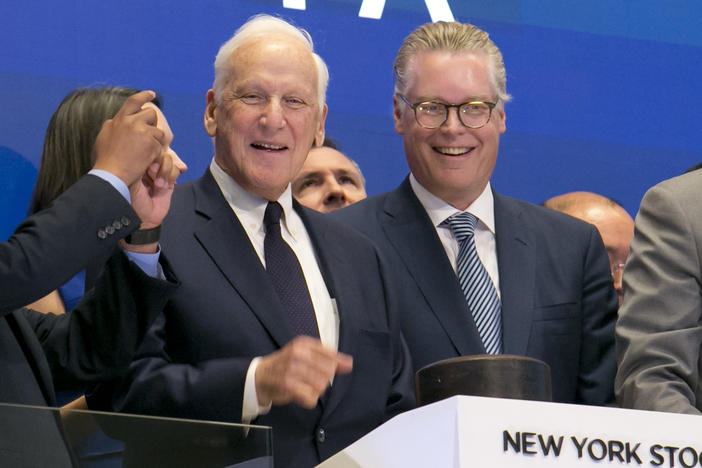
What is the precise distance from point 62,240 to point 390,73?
7.17 feet

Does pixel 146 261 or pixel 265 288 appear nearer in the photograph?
pixel 146 261

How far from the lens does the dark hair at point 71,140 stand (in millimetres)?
2746

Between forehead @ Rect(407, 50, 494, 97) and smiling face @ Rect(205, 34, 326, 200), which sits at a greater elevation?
forehead @ Rect(407, 50, 494, 97)

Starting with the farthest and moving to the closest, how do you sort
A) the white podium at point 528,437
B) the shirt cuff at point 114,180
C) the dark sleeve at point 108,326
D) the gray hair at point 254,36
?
the gray hair at point 254,36 < the dark sleeve at point 108,326 < the shirt cuff at point 114,180 < the white podium at point 528,437

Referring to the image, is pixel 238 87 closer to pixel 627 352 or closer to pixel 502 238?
pixel 502 238

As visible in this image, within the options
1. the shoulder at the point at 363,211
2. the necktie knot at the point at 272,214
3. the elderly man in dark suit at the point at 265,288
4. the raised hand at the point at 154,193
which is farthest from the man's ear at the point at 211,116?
the raised hand at the point at 154,193

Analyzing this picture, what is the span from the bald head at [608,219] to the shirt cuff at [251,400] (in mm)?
1992

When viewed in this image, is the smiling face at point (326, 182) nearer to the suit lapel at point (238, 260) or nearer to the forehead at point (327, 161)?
the forehead at point (327, 161)

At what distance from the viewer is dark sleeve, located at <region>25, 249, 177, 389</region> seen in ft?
6.30

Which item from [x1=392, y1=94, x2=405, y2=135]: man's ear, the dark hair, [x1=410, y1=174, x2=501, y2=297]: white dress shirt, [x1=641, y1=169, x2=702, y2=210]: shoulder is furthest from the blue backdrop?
[x1=641, y1=169, x2=702, y2=210]: shoulder

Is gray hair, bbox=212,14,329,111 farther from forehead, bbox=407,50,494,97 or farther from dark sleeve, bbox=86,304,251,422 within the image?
dark sleeve, bbox=86,304,251,422

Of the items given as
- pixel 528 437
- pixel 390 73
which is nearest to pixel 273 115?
pixel 528 437

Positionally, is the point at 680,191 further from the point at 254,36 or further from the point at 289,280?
the point at 254,36

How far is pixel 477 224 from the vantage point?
2.80 metres
